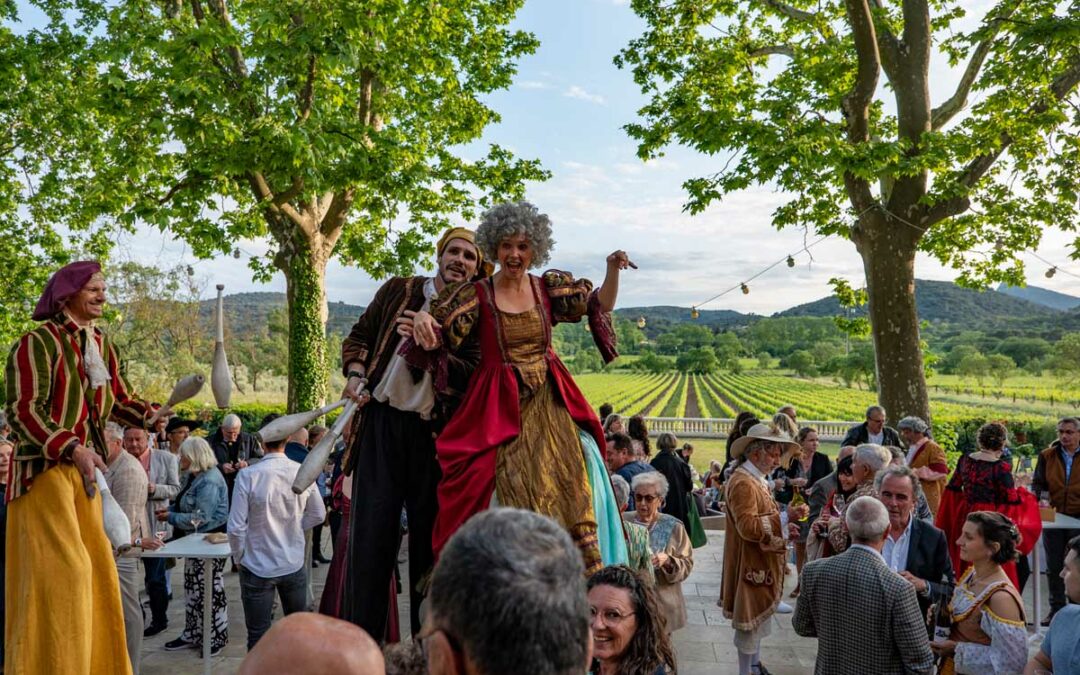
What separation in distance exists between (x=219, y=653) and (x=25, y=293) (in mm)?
13568

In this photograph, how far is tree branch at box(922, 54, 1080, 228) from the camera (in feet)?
35.5

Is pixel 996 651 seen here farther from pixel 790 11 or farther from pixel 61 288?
pixel 790 11

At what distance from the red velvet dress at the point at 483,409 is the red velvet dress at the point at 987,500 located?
4163 mm

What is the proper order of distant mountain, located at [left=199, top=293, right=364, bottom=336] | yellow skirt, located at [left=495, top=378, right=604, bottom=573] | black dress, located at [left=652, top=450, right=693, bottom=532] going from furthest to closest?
1. distant mountain, located at [left=199, top=293, right=364, bottom=336]
2. black dress, located at [left=652, top=450, right=693, bottom=532]
3. yellow skirt, located at [left=495, top=378, right=604, bottom=573]

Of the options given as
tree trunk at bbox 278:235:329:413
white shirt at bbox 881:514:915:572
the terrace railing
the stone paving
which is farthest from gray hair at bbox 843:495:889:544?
the terrace railing

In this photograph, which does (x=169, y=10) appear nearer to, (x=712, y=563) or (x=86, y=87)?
(x=86, y=87)

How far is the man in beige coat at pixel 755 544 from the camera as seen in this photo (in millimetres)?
5164

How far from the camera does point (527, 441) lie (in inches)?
111

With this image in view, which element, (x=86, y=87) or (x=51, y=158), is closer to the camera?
(x=86, y=87)

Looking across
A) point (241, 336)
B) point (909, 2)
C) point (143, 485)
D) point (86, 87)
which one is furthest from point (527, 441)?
point (241, 336)

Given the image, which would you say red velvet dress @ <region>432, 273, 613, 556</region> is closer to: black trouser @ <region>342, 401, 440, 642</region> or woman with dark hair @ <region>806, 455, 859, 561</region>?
black trouser @ <region>342, 401, 440, 642</region>

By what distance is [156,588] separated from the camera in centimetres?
655

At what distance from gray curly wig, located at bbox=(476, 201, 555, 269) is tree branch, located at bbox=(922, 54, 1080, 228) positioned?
948 cm

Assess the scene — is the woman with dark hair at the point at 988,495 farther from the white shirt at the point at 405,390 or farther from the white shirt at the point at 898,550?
the white shirt at the point at 405,390
